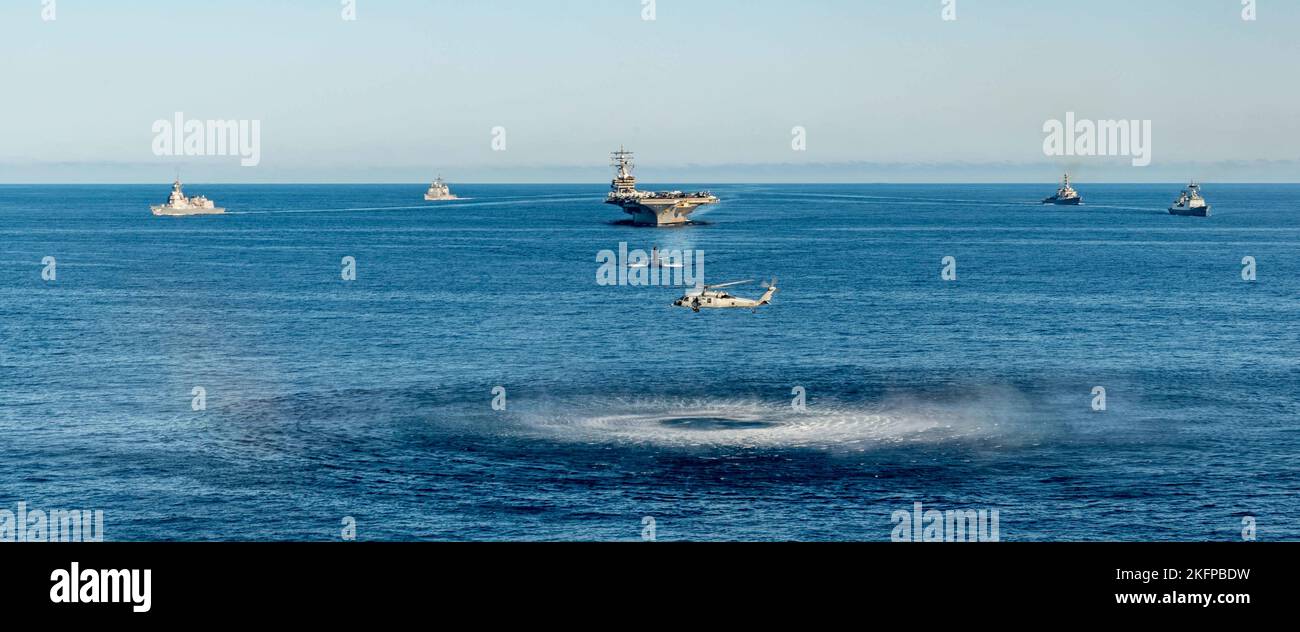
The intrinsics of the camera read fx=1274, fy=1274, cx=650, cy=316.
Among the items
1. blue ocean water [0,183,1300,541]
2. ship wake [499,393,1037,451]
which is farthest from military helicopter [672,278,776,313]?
ship wake [499,393,1037,451]

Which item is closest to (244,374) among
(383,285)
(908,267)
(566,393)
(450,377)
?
(450,377)

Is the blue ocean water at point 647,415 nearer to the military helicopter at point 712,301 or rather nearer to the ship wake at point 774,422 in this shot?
the ship wake at point 774,422

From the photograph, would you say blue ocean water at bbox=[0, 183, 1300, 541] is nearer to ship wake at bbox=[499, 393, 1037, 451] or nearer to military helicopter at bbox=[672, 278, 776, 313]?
ship wake at bbox=[499, 393, 1037, 451]

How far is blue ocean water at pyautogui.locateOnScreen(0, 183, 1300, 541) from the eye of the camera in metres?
65.6

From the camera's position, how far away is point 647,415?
8769 cm

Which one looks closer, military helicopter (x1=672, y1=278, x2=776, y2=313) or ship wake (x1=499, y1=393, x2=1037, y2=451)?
ship wake (x1=499, y1=393, x2=1037, y2=451)

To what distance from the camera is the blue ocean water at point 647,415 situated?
215 feet

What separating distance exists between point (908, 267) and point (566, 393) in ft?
367

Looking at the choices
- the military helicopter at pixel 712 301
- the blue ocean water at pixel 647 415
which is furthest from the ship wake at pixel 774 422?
the military helicopter at pixel 712 301

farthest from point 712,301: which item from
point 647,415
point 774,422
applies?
point 774,422

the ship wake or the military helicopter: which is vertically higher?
the military helicopter

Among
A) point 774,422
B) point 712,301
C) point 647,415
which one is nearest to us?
point 774,422

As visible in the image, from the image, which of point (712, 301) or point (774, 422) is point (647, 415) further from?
point (712, 301)

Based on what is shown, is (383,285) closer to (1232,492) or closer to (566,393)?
(566,393)
